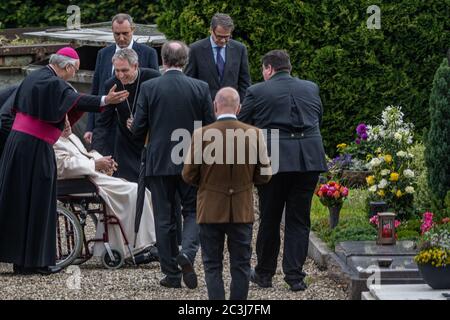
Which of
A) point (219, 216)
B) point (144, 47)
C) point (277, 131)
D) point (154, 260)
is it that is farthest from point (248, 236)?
point (144, 47)

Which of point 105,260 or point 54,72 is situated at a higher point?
point 54,72

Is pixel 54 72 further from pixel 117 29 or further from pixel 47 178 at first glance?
pixel 117 29

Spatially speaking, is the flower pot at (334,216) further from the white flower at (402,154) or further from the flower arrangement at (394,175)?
the white flower at (402,154)

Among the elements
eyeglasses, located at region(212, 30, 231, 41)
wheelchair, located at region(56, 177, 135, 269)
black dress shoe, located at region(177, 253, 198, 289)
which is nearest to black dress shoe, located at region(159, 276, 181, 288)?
black dress shoe, located at region(177, 253, 198, 289)

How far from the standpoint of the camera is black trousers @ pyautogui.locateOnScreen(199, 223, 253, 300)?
948cm

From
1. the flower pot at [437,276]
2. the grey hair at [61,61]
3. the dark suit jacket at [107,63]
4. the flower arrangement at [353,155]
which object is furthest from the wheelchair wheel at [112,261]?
the flower arrangement at [353,155]

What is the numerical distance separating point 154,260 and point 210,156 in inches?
105

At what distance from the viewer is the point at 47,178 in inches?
450

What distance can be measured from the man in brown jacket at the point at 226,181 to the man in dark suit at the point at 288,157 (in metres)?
0.97

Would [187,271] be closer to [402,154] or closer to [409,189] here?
[409,189]

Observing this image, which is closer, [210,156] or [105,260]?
[210,156]

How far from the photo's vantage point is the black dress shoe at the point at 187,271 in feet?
34.6

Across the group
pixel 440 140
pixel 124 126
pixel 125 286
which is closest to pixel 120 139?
pixel 124 126

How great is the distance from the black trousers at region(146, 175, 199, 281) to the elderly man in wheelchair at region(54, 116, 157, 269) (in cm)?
95
